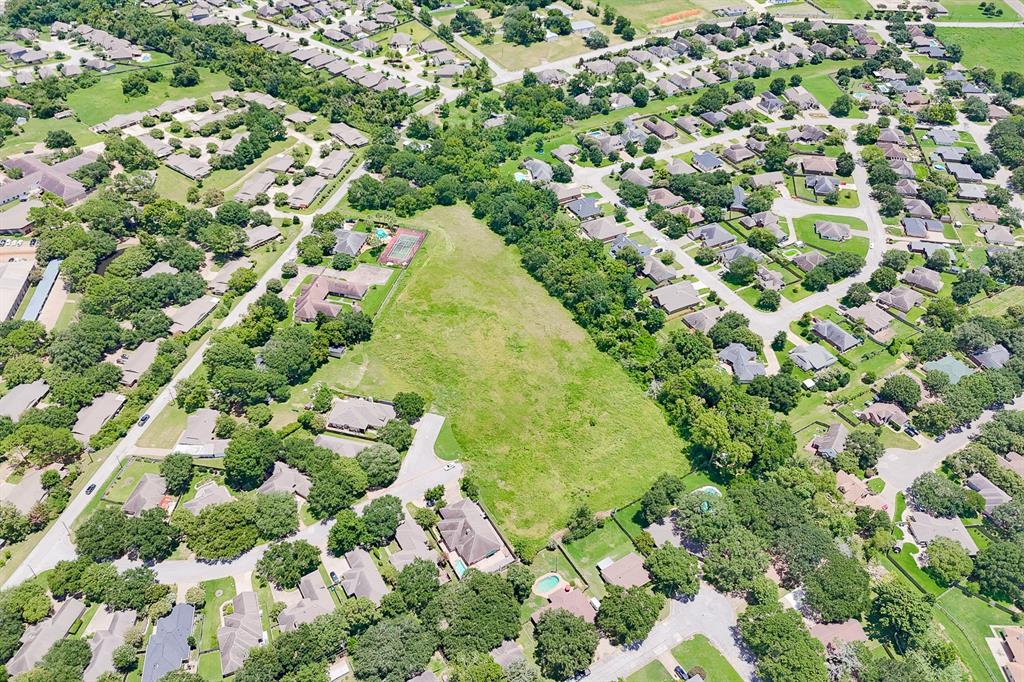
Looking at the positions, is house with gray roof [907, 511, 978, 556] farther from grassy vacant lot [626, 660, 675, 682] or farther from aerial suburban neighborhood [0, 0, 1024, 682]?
grassy vacant lot [626, 660, 675, 682]

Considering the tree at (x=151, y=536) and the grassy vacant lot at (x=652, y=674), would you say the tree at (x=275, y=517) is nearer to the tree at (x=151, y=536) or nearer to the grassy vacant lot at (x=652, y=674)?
the tree at (x=151, y=536)

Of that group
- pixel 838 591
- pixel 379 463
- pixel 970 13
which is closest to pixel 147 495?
pixel 379 463

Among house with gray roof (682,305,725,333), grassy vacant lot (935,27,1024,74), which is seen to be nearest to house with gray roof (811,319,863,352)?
house with gray roof (682,305,725,333)

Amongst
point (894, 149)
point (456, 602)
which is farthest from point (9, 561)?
point (894, 149)

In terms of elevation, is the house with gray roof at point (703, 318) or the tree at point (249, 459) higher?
the house with gray roof at point (703, 318)

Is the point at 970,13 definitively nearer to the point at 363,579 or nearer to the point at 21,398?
the point at 363,579

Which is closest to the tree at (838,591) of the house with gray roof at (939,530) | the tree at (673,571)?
the house with gray roof at (939,530)
